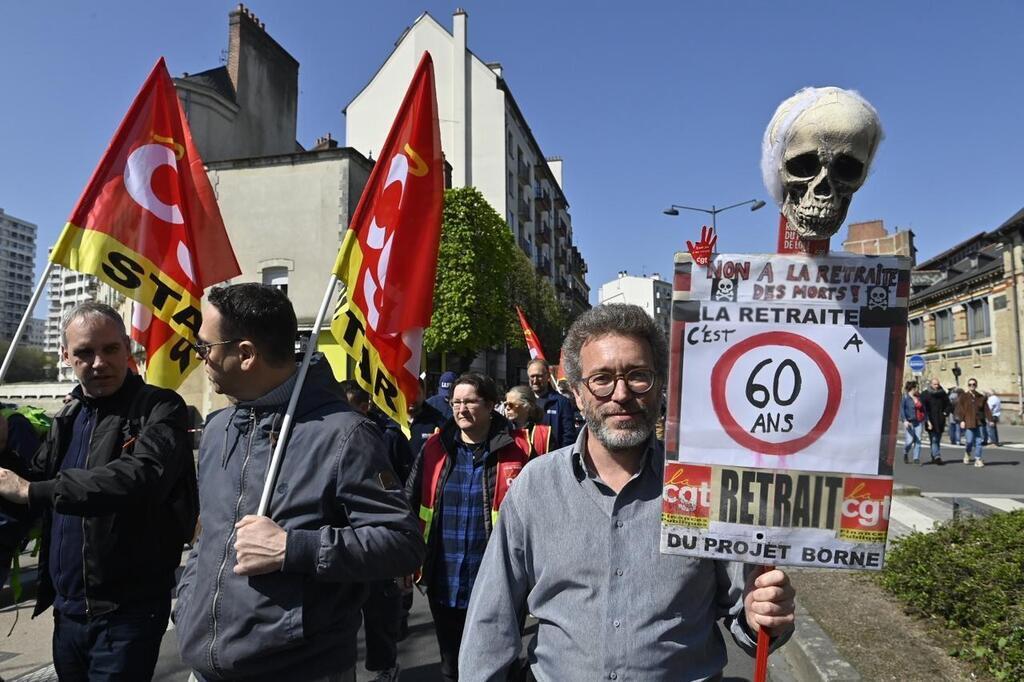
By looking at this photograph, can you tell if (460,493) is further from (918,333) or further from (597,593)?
(918,333)

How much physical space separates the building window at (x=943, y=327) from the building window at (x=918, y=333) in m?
1.89

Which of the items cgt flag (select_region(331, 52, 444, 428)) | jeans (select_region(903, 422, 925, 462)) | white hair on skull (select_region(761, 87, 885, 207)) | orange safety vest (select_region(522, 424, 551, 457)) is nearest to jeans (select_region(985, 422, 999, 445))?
jeans (select_region(903, 422, 925, 462))

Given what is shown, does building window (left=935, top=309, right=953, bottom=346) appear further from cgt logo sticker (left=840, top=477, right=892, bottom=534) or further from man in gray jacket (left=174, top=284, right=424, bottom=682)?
man in gray jacket (left=174, top=284, right=424, bottom=682)

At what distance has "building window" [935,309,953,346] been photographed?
39.4m

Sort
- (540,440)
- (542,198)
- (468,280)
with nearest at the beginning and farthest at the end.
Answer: (540,440) < (468,280) < (542,198)

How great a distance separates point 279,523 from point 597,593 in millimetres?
1025

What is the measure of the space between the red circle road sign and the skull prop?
258 millimetres

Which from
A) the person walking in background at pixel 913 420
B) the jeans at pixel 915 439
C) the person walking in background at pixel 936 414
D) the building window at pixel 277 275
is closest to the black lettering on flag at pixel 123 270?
the person walking in background at pixel 913 420

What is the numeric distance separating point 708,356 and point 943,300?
44.9m

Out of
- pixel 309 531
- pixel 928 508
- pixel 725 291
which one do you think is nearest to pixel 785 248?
pixel 725 291

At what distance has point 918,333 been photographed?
1741 inches

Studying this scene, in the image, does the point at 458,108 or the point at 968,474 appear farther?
the point at 458,108

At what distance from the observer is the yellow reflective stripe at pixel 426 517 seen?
3992 mm

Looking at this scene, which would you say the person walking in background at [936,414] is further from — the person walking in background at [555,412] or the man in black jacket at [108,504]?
the man in black jacket at [108,504]
